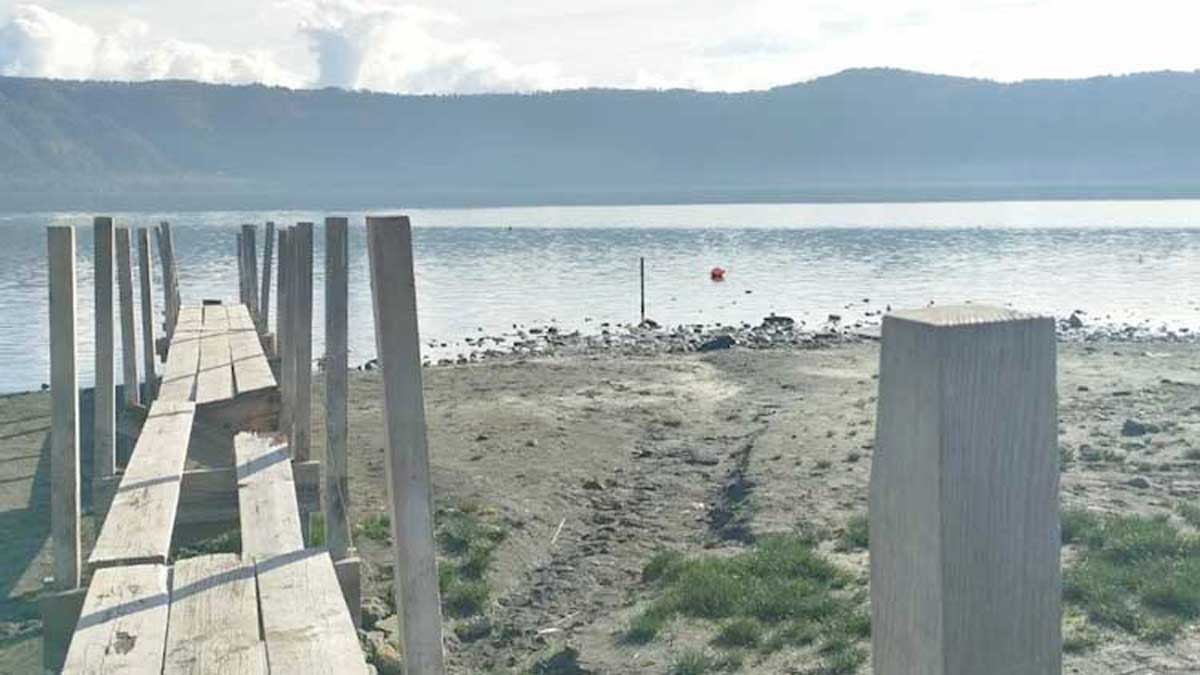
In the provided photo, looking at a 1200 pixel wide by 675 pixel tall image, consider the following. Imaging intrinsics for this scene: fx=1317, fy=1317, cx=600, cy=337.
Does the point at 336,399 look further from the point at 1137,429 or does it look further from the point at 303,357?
the point at 1137,429

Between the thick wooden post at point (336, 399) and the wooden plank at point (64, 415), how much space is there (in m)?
1.46

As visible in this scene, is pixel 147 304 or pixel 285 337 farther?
pixel 147 304

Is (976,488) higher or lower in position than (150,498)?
higher

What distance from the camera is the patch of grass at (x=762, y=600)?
7660 mm

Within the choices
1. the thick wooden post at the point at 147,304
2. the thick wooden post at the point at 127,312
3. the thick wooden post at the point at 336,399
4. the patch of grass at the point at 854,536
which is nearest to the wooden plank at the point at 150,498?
the thick wooden post at the point at 336,399

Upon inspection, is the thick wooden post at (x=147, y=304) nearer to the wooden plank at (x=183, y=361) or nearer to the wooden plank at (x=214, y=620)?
the wooden plank at (x=183, y=361)

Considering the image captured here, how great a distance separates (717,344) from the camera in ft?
92.4

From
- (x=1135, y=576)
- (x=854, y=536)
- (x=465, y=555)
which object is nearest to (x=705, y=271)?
(x=465, y=555)

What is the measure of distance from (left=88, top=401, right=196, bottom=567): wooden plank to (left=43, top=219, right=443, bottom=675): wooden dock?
1 cm

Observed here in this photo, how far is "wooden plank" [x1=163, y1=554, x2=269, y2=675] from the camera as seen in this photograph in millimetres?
3568

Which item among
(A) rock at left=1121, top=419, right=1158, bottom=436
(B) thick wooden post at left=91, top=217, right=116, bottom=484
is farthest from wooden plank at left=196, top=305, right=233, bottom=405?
(A) rock at left=1121, top=419, right=1158, bottom=436

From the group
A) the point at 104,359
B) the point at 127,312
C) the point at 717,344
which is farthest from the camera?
the point at 717,344

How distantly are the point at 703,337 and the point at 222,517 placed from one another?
24604mm

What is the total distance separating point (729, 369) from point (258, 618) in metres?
19.7
